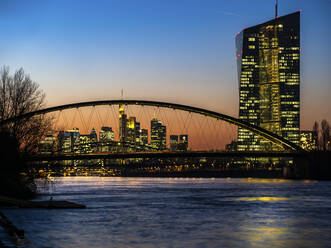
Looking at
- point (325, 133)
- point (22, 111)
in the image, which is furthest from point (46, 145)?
point (325, 133)

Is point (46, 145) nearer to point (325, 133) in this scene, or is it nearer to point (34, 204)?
point (34, 204)

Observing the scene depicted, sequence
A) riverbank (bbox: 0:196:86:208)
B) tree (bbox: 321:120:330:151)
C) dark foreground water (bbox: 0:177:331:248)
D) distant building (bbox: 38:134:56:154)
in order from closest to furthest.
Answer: dark foreground water (bbox: 0:177:331:248) → riverbank (bbox: 0:196:86:208) → distant building (bbox: 38:134:56:154) → tree (bbox: 321:120:330:151)

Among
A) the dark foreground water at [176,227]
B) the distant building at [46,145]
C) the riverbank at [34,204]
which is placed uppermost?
the distant building at [46,145]

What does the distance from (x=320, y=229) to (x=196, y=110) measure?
75.6 metres

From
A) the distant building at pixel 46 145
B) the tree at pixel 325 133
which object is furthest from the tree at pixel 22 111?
the tree at pixel 325 133

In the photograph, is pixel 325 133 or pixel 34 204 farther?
pixel 325 133

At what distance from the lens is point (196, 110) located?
10612 cm

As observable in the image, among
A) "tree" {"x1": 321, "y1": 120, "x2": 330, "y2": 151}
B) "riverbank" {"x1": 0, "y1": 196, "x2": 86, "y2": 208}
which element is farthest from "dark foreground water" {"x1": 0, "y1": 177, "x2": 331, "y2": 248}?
"tree" {"x1": 321, "y1": 120, "x2": 330, "y2": 151}

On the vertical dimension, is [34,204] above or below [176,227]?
above

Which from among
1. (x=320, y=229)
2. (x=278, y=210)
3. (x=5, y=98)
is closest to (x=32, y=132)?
(x=5, y=98)

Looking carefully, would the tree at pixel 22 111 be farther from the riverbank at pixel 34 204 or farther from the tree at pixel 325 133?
the tree at pixel 325 133

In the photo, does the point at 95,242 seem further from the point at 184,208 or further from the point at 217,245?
the point at 184,208

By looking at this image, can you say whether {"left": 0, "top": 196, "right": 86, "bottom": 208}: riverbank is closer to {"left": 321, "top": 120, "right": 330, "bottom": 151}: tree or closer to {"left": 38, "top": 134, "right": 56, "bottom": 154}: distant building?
{"left": 38, "top": 134, "right": 56, "bottom": 154}: distant building

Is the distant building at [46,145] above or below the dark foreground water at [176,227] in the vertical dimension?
above
